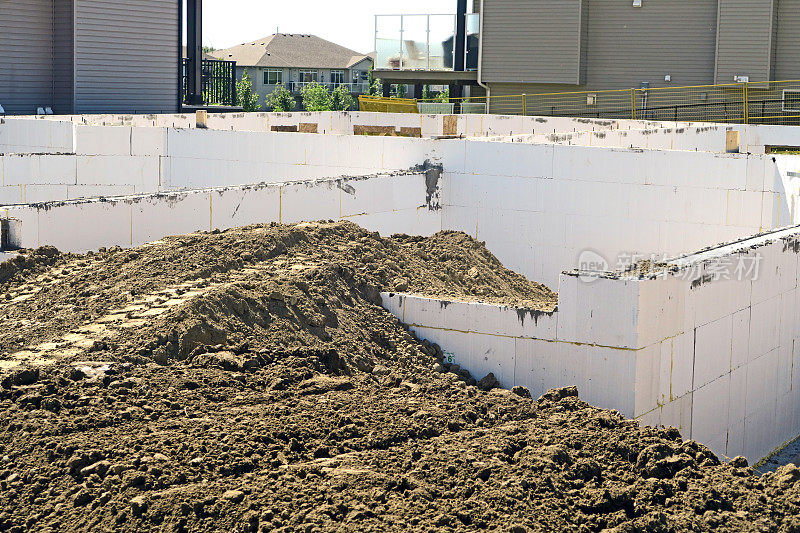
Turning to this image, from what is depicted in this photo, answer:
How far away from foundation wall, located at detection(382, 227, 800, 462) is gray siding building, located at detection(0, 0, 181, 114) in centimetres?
2106

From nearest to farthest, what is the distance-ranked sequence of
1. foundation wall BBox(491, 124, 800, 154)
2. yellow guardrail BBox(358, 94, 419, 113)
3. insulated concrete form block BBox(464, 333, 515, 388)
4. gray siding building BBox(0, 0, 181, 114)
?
insulated concrete form block BBox(464, 333, 515, 388), foundation wall BBox(491, 124, 800, 154), gray siding building BBox(0, 0, 181, 114), yellow guardrail BBox(358, 94, 419, 113)

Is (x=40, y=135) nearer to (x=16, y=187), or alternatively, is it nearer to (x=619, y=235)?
(x=16, y=187)

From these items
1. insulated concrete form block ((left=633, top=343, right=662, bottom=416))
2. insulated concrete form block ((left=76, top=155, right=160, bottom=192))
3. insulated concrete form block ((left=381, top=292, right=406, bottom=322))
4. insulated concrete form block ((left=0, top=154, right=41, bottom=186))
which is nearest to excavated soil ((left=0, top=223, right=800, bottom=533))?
insulated concrete form block ((left=381, top=292, right=406, bottom=322))

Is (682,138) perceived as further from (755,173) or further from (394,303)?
(394,303)

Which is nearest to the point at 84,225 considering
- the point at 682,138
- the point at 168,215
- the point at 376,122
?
the point at 168,215

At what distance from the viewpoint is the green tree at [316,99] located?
222 feet

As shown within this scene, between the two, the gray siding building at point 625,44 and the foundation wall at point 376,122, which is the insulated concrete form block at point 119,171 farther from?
the gray siding building at point 625,44

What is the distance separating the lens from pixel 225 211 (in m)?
11.6

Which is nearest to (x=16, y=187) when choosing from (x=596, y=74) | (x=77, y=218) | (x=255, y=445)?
(x=77, y=218)

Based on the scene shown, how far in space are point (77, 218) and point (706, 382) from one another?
6258 mm

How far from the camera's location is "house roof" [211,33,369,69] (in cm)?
8200

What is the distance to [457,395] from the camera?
299 inches

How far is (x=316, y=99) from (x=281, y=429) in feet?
212

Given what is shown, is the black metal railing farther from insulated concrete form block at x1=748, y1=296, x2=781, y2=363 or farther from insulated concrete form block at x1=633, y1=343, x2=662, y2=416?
insulated concrete form block at x1=633, y1=343, x2=662, y2=416
